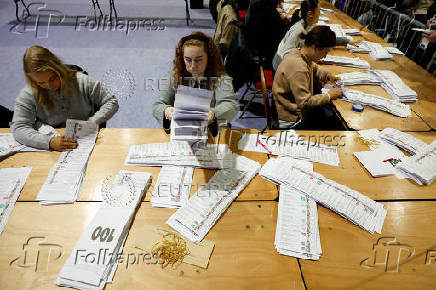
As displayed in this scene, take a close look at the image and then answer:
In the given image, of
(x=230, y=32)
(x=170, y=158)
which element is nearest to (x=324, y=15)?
(x=230, y=32)

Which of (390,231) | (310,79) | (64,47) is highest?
(310,79)

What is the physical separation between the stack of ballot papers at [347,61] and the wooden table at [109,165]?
68.8 inches

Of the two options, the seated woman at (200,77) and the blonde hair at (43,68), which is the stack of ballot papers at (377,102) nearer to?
the seated woman at (200,77)

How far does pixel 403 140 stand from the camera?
6.01 ft

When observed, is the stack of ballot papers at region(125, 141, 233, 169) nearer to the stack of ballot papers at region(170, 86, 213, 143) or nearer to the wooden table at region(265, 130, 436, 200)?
the stack of ballot papers at region(170, 86, 213, 143)

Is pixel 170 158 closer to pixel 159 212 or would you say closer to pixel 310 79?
pixel 159 212

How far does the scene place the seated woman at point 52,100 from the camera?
1.69 m

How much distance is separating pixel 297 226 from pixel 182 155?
0.78 meters

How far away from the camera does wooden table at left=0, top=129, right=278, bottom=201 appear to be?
4.77ft

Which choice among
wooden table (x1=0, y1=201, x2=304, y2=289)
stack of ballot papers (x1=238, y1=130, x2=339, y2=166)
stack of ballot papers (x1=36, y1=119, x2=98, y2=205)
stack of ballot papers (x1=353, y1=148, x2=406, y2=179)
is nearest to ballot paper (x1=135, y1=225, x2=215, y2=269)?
wooden table (x1=0, y1=201, x2=304, y2=289)

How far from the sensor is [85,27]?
5.92m

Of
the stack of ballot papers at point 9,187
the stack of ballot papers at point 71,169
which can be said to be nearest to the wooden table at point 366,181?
the stack of ballot papers at point 71,169

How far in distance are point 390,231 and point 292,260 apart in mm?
527

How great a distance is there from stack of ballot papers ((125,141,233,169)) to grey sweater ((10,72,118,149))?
551 millimetres
